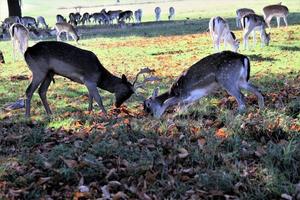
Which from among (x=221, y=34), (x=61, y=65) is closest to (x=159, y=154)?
(x=61, y=65)

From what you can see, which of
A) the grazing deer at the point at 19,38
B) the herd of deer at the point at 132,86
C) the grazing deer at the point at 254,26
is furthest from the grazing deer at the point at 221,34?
the herd of deer at the point at 132,86

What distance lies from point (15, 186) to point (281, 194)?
2.31m

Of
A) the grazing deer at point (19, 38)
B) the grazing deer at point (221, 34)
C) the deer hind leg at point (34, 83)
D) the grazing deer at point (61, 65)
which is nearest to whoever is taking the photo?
the grazing deer at point (61, 65)

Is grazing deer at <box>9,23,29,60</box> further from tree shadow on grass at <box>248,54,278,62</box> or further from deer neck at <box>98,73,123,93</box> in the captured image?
deer neck at <box>98,73,123,93</box>

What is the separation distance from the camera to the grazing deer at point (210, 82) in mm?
7469

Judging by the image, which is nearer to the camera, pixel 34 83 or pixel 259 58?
pixel 34 83

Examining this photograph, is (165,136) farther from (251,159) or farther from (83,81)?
(83,81)

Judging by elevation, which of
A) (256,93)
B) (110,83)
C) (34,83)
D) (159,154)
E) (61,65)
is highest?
(61,65)

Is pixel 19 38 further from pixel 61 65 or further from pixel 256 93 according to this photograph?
pixel 256 93

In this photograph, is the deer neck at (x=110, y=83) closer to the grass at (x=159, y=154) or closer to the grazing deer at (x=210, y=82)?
the grass at (x=159, y=154)

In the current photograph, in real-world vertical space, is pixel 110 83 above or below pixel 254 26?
below

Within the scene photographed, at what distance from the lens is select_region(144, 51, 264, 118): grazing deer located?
7469 mm

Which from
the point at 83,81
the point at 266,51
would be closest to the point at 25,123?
the point at 83,81

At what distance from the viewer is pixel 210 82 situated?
7.59 metres
